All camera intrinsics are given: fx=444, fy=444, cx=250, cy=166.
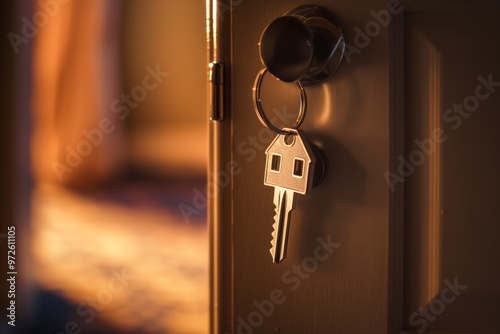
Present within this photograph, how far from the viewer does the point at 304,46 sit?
524 millimetres

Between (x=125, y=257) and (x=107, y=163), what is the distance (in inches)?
10.2

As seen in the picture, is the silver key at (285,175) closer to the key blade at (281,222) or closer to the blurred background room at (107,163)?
the key blade at (281,222)

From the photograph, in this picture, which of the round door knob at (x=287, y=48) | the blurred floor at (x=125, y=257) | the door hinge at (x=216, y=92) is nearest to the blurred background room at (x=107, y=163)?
the blurred floor at (x=125, y=257)

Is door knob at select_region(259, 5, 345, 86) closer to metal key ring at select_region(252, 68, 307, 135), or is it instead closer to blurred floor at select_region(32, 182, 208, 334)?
metal key ring at select_region(252, 68, 307, 135)

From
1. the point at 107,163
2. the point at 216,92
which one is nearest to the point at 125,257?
the point at 107,163

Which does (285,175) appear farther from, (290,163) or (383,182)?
(383,182)

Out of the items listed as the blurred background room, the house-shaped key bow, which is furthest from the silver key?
the blurred background room

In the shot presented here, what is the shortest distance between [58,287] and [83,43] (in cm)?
68

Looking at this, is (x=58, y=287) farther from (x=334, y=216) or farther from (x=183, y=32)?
(x=334, y=216)

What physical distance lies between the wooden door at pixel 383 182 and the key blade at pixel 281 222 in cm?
3

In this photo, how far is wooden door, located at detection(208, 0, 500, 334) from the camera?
1.86 feet

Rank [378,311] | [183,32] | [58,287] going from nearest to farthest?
1. [378,311]
2. [183,32]
3. [58,287]

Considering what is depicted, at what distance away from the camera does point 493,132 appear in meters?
0.58

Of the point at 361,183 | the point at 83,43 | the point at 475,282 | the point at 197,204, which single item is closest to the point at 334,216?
the point at 361,183
